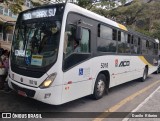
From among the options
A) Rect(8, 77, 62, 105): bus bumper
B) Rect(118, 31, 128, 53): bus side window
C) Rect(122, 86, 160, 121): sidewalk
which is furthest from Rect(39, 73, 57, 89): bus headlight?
Rect(118, 31, 128, 53): bus side window

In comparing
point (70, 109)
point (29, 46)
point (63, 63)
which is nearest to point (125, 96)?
point (70, 109)

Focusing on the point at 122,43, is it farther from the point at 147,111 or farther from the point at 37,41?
the point at 37,41

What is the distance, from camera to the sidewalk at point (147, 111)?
221 inches

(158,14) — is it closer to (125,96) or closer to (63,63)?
(125,96)

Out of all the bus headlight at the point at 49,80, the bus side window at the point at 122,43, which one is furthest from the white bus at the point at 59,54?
the bus side window at the point at 122,43

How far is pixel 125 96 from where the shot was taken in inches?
327

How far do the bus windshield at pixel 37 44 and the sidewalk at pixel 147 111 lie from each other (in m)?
2.58

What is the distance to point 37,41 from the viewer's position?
225 inches

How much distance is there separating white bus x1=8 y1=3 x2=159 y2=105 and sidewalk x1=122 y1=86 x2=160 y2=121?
1.49 metres

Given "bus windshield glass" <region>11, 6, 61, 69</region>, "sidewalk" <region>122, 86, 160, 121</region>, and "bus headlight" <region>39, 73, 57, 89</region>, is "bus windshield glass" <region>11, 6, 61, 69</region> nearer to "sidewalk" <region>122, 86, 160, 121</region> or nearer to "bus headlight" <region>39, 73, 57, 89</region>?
"bus headlight" <region>39, 73, 57, 89</region>

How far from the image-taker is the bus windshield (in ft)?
17.8

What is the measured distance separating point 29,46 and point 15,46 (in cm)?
73

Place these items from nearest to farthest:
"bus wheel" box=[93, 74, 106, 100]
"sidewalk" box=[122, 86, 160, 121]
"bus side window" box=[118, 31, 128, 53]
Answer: "sidewalk" box=[122, 86, 160, 121] → "bus wheel" box=[93, 74, 106, 100] → "bus side window" box=[118, 31, 128, 53]

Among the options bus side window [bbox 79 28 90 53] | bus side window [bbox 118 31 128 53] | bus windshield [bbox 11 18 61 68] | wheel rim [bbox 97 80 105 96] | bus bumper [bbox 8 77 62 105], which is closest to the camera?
bus bumper [bbox 8 77 62 105]
